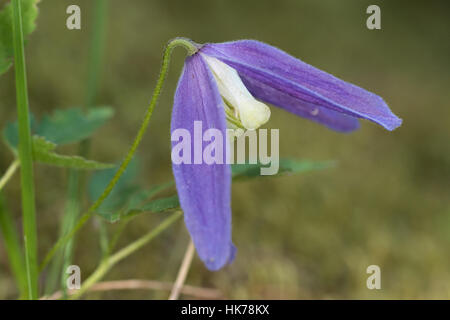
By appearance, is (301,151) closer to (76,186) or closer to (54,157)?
(76,186)

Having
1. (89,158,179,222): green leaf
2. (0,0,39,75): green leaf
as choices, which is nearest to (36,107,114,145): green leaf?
(89,158,179,222): green leaf

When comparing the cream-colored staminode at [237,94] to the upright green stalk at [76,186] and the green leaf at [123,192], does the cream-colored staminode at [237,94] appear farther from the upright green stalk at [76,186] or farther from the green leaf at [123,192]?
the upright green stalk at [76,186]

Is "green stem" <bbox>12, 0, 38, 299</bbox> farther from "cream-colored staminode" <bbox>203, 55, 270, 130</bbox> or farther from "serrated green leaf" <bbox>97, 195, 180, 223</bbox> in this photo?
"cream-colored staminode" <bbox>203, 55, 270, 130</bbox>

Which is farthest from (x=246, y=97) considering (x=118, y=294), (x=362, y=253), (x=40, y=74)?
(x=40, y=74)

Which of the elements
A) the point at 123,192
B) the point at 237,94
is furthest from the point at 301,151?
the point at 237,94

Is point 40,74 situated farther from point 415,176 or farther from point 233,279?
point 415,176
